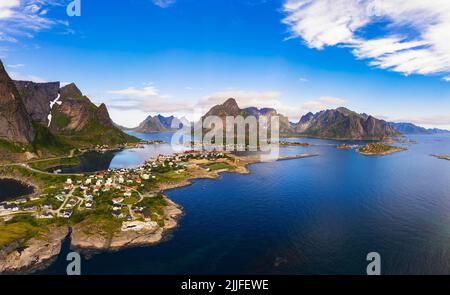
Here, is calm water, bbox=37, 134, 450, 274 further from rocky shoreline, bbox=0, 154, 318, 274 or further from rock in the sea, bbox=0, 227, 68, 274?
rock in the sea, bbox=0, 227, 68, 274

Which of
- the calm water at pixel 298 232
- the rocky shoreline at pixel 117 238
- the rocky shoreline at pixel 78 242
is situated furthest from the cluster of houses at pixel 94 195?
the calm water at pixel 298 232

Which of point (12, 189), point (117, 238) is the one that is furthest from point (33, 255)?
point (12, 189)

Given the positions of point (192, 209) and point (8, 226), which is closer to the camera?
point (8, 226)

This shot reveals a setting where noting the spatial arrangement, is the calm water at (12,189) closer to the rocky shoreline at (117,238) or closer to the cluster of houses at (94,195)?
A: the cluster of houses at (94,195)

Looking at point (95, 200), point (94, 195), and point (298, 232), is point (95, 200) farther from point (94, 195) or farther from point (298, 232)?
point (298, 232)

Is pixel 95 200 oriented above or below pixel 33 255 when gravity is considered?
above

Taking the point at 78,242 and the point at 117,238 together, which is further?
the point at 117,238
